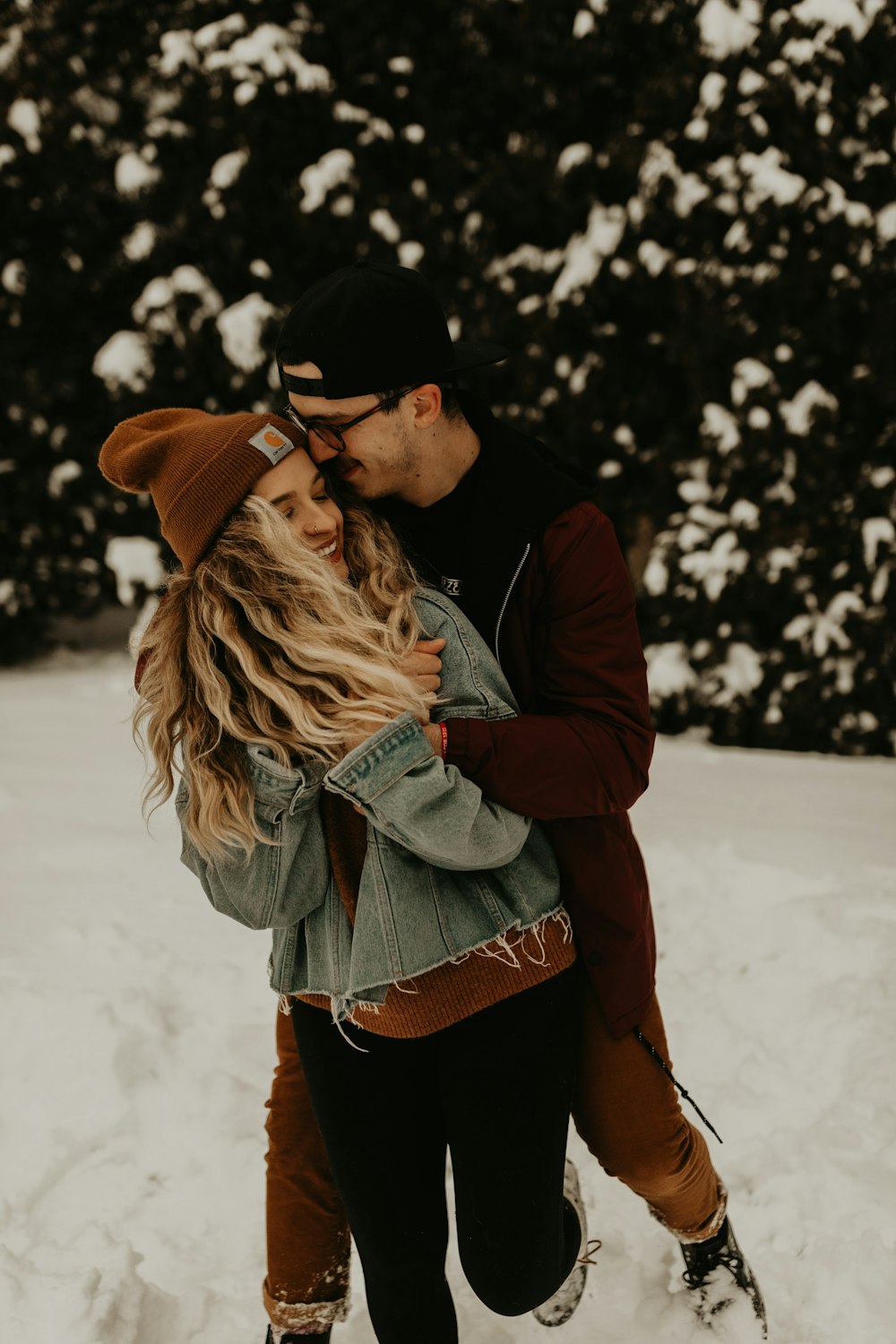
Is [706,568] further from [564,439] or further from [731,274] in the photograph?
[731,274]

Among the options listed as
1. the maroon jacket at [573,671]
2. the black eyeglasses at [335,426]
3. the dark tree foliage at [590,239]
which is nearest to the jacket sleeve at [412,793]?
the maroon jacket at [573,671]

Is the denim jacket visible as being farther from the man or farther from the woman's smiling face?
the woman's smiling face

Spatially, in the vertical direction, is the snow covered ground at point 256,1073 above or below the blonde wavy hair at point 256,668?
below

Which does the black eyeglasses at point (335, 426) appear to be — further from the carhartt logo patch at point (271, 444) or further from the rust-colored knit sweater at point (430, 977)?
the rust-colored knit sweater at point (430, 977)

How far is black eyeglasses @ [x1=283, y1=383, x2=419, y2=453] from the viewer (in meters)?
1.92

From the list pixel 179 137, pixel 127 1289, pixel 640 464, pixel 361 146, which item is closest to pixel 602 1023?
pixel 127 1289

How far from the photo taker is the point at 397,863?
67.9 inches

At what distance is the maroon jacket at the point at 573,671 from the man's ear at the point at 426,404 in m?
0.12

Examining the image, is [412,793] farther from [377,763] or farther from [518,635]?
[518,635]

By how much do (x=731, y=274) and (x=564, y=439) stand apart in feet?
3.32

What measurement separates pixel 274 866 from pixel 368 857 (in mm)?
160

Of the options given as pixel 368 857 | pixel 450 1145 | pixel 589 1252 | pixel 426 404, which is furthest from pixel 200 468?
pixel 589 1252

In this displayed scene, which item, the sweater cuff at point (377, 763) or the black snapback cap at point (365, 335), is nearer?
the sweater cuff at point (377, 763)

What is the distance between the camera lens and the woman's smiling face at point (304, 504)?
1781mm
